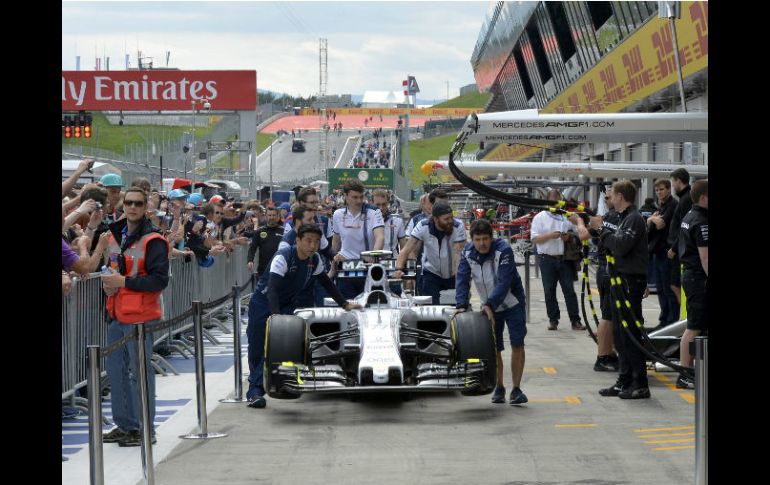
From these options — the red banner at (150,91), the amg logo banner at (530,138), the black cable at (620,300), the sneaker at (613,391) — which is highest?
the red banner at (150,91)

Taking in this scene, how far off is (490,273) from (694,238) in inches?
66.6

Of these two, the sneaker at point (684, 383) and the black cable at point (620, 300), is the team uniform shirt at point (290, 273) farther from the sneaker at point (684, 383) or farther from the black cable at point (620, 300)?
the sneaker at point (684, 383)

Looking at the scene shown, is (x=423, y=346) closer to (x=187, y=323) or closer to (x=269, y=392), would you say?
(x=269, y=392)

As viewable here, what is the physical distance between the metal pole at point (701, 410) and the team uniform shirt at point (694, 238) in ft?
11.1

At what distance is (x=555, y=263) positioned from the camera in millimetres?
16688

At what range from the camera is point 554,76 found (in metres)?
45.2

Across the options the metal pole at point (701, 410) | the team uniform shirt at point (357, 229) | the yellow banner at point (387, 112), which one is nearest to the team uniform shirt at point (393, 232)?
the team uniform shirt at point (357, 229)

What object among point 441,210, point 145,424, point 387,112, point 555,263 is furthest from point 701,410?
point 387,112

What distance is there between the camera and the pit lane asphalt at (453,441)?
7797 mm

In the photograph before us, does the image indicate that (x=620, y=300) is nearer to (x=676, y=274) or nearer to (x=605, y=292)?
(x=605, y=292)

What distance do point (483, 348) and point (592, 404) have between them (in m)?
1.20

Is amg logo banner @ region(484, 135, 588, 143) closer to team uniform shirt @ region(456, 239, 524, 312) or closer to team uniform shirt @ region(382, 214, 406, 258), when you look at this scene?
team uniform shirt @ region(456, 239, 524, 312)
